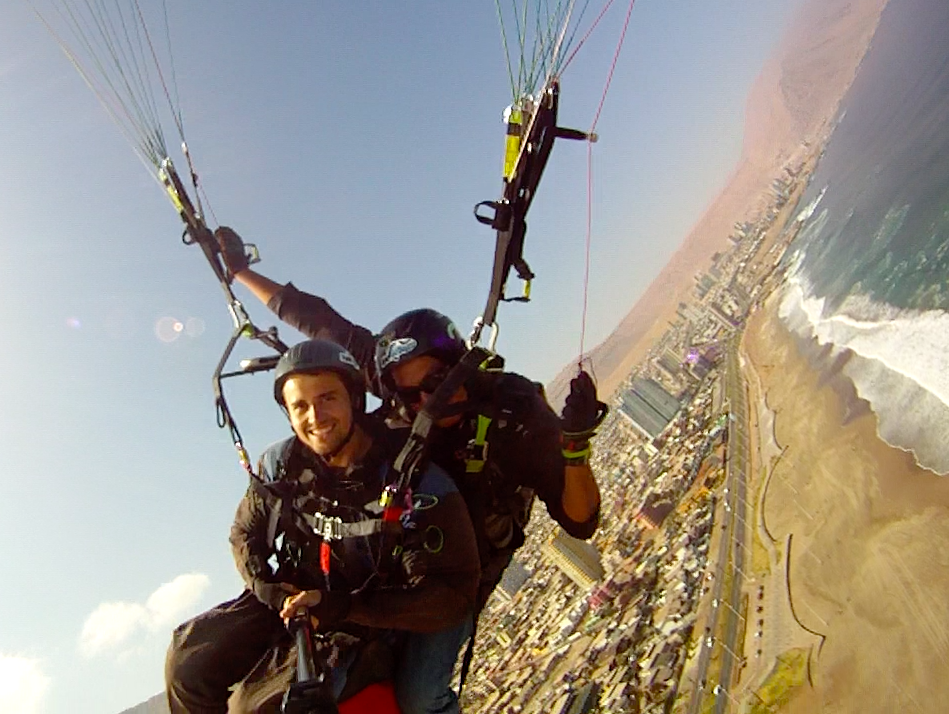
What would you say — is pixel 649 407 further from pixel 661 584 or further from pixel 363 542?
pixel 363 542

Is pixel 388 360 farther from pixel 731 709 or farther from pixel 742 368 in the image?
pixel 742 368

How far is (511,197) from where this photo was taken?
389 cm

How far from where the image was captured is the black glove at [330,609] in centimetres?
257

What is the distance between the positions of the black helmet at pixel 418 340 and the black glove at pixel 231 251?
9.87 feet

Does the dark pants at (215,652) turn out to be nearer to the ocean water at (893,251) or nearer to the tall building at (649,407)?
the ocean water at (893,251)

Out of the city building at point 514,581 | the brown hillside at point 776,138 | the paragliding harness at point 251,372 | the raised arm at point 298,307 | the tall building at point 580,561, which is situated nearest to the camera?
the paragliding harness at point 251,372

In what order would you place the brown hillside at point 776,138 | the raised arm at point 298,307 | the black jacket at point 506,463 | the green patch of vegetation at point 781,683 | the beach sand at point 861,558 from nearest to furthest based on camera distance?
the black jacket at point 506,463, the raised arm at point 298,307, the beach sand at point 861,558, the green patch of vegetation at point 781,683, the brown hillside at point 776,138

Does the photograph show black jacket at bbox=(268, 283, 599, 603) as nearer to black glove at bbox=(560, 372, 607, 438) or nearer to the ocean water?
black glove at bbox=(560, 372, 607, 438)

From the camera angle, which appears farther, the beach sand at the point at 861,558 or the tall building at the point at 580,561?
the tall building at the point at 580,561

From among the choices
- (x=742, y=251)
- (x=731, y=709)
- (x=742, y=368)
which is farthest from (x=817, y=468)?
(x=742, y=251)

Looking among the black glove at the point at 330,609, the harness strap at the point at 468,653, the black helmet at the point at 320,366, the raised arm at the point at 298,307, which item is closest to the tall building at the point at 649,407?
the raised arm at the point at 298,307

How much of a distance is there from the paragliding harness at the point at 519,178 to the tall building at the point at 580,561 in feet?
124

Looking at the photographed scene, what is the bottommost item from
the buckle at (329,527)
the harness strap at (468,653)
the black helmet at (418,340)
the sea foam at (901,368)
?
the sea foam at (901,368)

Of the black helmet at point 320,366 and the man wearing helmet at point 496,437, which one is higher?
the black helmet at point 320,366
